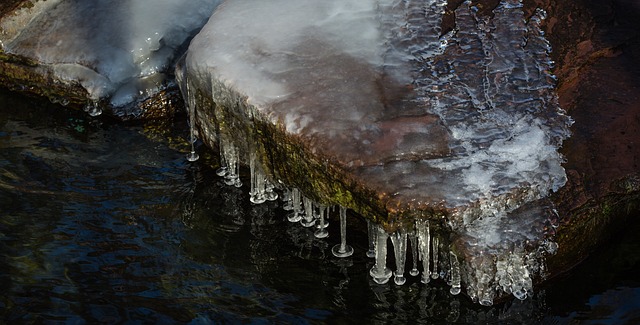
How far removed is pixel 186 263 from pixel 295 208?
690 millimetres

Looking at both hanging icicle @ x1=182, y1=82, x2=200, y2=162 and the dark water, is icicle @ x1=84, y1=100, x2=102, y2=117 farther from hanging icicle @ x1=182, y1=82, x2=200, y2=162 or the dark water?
hanging icicle @ x1=182, y1=82, x2=200, y2=162

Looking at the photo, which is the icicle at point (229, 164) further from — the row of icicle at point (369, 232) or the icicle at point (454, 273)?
the icicle at point (454, 273)

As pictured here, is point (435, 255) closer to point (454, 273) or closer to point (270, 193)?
point (454, 273)

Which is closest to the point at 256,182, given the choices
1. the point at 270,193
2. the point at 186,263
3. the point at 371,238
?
the point at 270,193

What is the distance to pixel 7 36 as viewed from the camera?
5.95 meters

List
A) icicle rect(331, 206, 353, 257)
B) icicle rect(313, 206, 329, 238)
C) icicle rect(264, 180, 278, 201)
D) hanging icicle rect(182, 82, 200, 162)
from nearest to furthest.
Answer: icicle rect(331, 206, 353, 257)
icicle rect(313, 206, 329, 238)
icicle rect(264, 180, 278, 201)
hanging icicle rect(182, 82, 200, 162)

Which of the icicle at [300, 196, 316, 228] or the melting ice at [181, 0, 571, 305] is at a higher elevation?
the melting ice at [181, 0, 571, 305]

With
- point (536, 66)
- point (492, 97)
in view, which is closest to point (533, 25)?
point (536, 66)

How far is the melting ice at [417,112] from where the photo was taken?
3.92 metres

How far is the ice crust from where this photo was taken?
560 cm

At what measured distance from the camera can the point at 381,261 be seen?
4137 millimetres

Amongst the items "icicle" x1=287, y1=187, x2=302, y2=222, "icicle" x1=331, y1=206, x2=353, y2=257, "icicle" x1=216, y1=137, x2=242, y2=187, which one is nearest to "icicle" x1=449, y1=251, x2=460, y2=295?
"icicle" x1=331, y1=206, x2=353, y2=257

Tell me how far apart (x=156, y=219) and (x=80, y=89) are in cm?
147

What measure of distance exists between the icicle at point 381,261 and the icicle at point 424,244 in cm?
16
